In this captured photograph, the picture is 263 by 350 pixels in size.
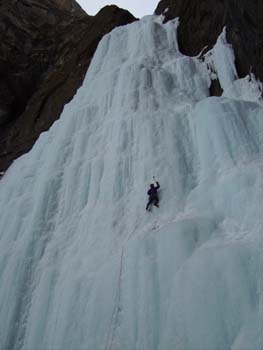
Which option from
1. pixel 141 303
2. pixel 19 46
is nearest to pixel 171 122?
pixel 141 303

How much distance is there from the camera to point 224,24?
1187 cm

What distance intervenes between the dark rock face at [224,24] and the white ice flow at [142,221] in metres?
0.55

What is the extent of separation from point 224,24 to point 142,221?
755 centimetres

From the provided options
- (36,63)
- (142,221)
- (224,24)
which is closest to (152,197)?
(142,221)

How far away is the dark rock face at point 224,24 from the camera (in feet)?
26.8

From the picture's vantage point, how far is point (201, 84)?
437 inches

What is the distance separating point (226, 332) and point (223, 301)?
1.30ft

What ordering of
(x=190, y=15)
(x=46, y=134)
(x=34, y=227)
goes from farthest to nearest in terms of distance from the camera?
(x=190, y=15) < (x=46, y=134) < (x=34, y=227)

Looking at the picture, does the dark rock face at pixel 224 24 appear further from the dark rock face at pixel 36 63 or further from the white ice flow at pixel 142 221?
the dark rock face at pixel 36 63

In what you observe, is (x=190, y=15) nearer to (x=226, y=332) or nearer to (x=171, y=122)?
(x=171, y=122)

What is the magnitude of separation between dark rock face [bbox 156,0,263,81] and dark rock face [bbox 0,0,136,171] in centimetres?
376

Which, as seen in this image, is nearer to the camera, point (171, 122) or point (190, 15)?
point (171, 122)

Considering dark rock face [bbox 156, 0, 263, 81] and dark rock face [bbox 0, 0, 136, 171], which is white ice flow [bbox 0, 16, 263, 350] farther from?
dark rock face [bbox 0, 0, 136, 171]

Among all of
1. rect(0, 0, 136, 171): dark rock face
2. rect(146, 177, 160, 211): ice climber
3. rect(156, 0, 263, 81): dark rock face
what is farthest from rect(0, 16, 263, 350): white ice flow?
rect(0, 0, 136, 171): dark rock face
